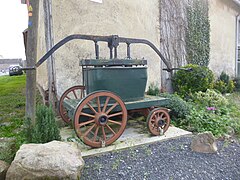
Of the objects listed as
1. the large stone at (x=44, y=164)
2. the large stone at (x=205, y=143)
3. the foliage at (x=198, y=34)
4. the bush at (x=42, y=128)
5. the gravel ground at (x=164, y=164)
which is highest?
the foliage at (x=198, y=34)

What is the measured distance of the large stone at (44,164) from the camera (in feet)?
4.97

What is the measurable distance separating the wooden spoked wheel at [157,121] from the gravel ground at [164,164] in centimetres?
27

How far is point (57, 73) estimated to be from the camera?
3402mm

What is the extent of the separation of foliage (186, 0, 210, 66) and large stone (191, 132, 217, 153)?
12.8 feet

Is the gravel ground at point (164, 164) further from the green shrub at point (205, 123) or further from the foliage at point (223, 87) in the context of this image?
the foliage at point (223, 87)

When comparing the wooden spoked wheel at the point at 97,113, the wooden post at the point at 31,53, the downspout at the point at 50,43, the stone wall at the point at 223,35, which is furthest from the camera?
the stone wall at the point at 223,35

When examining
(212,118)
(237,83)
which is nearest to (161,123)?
(212,118)

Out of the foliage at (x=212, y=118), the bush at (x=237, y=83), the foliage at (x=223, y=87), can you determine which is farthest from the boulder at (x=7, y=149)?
the bush at (x=237, y=83)

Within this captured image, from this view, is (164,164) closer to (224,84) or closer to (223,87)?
(223,87)

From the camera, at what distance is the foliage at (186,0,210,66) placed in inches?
231

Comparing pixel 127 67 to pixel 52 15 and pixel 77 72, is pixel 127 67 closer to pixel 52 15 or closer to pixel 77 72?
pixel 77 72

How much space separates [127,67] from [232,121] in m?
2.13

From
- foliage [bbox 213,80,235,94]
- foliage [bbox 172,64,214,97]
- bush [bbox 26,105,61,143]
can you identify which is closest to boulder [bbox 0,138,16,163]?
bush [bbox 26,105,61,143]

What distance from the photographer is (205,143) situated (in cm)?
237
